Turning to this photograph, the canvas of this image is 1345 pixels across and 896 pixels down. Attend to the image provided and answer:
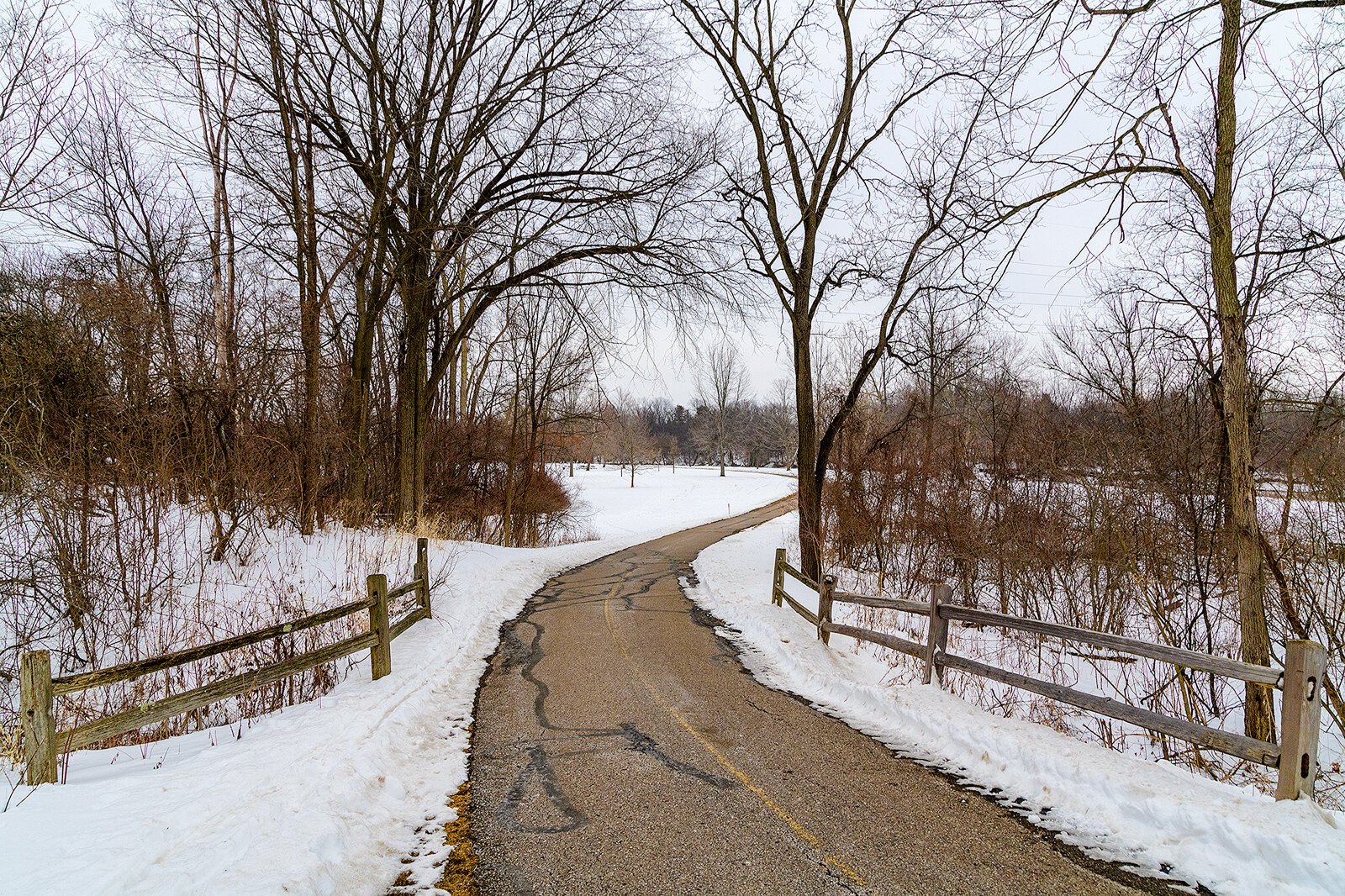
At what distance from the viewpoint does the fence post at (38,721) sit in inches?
168

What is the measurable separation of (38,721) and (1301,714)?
26.3 ft

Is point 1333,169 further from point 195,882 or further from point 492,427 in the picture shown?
point 492,427

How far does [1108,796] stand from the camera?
4648 mm

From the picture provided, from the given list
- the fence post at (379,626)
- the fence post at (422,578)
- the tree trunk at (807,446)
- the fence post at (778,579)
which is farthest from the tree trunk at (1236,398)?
the fence post at (422,578)

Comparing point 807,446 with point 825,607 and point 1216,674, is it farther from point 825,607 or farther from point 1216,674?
point 1216,674

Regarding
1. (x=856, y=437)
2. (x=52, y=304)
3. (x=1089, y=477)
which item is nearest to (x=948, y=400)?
(x=856, y=437)

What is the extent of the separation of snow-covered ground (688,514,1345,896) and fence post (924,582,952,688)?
388 mm

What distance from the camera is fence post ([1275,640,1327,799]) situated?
4.17 m

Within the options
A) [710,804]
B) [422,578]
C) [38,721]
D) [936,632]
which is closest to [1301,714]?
[936,632]

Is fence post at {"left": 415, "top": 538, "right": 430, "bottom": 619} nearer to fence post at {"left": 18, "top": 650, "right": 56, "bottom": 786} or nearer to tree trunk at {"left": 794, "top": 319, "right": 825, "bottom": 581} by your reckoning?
fence post at {"left": 18, "top": 650, "right": 56, "bottom": 786}

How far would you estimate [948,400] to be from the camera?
86.1 feet

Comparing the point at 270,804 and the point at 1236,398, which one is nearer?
the point at 270,804

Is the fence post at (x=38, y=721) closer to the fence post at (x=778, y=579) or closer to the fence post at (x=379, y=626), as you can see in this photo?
the fence post at (x=379, y=626)

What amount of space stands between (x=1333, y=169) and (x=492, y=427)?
24553 millimetres
